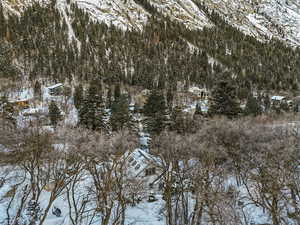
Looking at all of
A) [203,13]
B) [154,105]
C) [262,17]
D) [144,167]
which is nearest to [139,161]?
[144,167]

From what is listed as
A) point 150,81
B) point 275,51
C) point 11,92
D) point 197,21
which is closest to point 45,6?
point 11,92

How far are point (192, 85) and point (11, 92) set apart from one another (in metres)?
70.6

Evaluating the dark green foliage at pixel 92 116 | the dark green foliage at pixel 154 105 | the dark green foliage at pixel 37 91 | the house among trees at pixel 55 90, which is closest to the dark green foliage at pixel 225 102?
the dark green foliage at pixel 154 105

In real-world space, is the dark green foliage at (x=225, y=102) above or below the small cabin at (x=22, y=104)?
above

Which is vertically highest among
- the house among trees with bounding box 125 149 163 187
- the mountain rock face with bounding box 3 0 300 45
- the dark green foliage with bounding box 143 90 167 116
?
the mountain rock face with bounding box 3 0 300 45

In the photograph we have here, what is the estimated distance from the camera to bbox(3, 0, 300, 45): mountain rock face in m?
137

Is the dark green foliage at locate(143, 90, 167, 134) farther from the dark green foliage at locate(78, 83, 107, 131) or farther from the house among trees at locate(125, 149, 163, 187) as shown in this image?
the dark green foliage at locate(78, 83, 107, 131)

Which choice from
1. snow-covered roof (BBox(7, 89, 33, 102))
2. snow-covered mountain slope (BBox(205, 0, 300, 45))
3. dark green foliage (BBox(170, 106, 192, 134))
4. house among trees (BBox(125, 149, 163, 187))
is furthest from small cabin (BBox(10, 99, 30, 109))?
snow-covered mountain slope (BBox(205, 0, 300, 45))

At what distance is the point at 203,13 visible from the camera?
546ft

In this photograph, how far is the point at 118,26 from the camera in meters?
132

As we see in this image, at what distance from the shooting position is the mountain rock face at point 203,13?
137m

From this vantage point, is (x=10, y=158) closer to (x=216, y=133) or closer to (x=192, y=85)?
(x=216, y=133)

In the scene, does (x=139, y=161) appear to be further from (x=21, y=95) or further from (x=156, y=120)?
(x=21, y=95)

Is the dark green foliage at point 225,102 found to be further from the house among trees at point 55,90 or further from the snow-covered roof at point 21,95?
the snow-covered roof at point 21,95
